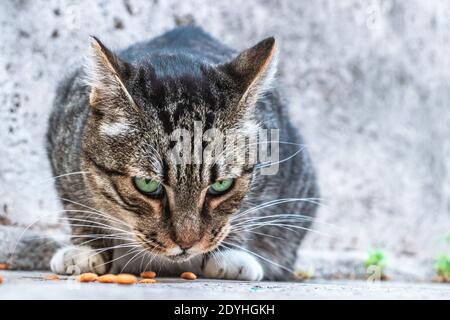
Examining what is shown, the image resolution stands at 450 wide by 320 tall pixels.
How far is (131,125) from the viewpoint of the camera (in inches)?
86.3

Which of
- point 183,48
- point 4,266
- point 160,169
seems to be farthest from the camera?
point 183,48

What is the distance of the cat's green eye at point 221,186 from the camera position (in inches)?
88.1

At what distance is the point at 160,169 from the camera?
212cm

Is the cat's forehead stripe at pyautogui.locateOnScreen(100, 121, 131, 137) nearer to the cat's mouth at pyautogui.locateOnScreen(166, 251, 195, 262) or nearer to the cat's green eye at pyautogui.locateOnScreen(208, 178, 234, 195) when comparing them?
the cat's green eye at pyautogui.locateOnScreen(208, 178, 234, 195)

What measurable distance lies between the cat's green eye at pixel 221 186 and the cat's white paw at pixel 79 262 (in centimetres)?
55

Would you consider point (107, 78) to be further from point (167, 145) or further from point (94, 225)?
point (94, 225)

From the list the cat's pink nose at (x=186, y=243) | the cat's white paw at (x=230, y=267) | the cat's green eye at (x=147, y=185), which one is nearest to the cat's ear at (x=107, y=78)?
the cat's green eye at (x=147, y=185)

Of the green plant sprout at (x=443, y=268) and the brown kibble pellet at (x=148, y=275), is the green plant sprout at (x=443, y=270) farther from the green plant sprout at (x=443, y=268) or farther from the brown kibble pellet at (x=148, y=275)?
the brown kibble pellet at (x=148, y=275)

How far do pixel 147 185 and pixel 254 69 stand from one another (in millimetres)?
557

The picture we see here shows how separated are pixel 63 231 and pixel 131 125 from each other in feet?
4.33

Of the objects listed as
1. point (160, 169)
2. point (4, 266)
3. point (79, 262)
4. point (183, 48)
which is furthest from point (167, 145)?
point (4, 266)
